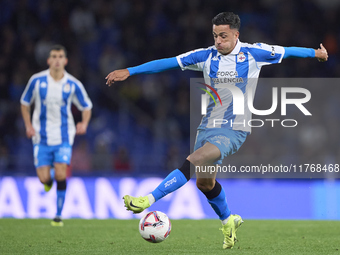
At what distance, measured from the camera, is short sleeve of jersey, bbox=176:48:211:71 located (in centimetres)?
647

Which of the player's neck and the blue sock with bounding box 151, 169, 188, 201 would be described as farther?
the player's neck

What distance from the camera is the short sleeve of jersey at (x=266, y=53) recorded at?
652cm

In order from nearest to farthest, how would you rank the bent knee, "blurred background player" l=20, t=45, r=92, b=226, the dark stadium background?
the bent knee
"blurred background player" l=20, t=45, r=92, b=226
the dark stadium background

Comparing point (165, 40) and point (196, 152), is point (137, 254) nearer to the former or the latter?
point (196, 152)

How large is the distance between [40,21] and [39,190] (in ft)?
18.8

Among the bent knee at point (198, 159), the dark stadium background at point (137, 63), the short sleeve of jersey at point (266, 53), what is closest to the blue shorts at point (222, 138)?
the bent knee at point (198, 159)

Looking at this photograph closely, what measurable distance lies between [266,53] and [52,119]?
403 centimetres

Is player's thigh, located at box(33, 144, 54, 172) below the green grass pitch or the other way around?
the other way around

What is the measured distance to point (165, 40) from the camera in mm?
15812

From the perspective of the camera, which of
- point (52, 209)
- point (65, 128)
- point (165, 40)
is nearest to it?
point (65, 128)

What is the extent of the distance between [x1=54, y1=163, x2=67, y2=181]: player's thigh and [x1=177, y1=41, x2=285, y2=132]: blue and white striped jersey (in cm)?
339

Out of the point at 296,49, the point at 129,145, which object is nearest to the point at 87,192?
the point at 129,145

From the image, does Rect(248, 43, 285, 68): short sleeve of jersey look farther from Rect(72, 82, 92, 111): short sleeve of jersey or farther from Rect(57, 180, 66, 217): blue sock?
Rect(57, 180, 66, 217): blue sock

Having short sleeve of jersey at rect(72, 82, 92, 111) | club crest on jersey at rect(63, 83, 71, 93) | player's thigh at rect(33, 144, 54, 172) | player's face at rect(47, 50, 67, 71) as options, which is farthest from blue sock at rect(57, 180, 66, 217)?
player's face at rect(47, 50, 67, 71)
